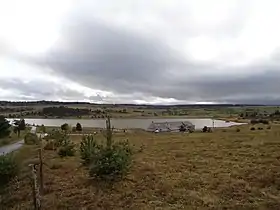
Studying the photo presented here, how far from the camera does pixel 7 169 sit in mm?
19562

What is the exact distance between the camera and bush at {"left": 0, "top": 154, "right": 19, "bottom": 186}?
19377mm

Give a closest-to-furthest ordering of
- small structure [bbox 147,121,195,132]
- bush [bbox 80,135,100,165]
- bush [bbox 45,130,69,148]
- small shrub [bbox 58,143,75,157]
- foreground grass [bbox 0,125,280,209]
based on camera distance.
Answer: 1. foreground grass [bbox 0,125,280,209]
2. bush [bbox 80,135,100,165]
3. small shrub [bbox 58,143,75,157]
4. bush [bbox 45,130,69,148]
5. small structure [bbox 147,121,195,132]

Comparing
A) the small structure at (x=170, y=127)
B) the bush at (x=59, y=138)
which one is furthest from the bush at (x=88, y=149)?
the small structure at (x=170, y=127)

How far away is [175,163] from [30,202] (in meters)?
9.36

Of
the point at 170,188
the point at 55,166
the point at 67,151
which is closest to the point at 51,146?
the point at 67,151

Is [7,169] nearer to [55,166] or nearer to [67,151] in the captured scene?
[55,166]

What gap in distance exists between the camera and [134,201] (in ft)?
48.8

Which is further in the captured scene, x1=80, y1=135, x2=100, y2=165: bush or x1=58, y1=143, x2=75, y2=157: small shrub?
x1=58, y1=143, x2=75, y2=157: small shrub

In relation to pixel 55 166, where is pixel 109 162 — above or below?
above

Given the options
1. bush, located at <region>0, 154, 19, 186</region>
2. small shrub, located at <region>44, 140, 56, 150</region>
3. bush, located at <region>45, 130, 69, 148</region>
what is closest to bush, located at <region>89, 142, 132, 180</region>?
bush, located at <region>0, 154, 19, 186</region>

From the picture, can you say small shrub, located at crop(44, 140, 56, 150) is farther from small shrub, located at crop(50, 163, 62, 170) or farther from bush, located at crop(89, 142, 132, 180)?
bush, located at crop(89, 142, 132, 180)

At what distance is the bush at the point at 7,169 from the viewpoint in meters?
19.4

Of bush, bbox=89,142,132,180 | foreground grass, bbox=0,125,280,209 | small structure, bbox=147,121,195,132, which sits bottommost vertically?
small structure, bbox=147,121,195,132

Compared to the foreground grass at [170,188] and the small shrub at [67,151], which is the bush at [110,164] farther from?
the small shrub at [67,151]
